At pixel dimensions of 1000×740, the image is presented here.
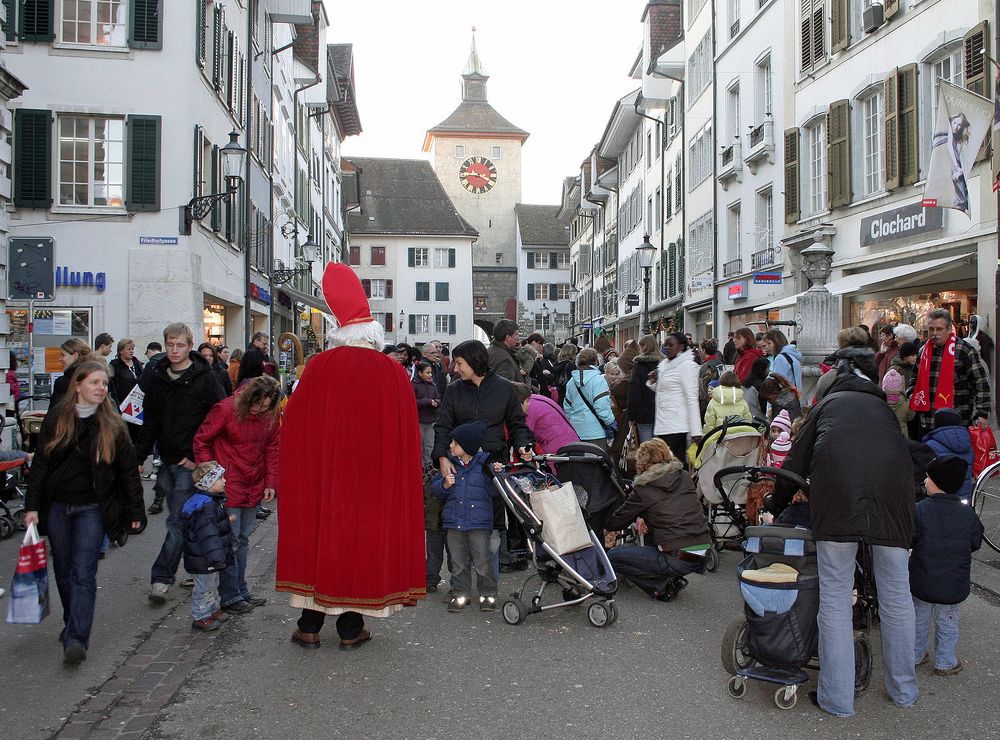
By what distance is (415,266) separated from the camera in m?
74.4

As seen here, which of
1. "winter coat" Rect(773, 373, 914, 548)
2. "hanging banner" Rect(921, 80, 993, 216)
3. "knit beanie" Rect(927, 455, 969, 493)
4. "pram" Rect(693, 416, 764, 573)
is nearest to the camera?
"winter coat" Rect(773, 373, 914, 548)

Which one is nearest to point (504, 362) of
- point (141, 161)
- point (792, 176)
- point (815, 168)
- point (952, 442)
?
point (952, 442)

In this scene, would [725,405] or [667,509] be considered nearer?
[667,509]

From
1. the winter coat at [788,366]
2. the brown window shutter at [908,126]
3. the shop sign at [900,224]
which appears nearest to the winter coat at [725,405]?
the winter coat at [788,366]

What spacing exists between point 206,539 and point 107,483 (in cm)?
77

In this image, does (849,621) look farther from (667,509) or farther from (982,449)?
(982,449)

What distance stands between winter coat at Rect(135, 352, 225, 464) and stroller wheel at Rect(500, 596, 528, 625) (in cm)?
228

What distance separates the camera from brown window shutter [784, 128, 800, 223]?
23.1 meters

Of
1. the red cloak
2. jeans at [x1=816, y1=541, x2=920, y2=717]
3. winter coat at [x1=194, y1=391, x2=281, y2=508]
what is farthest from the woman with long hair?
jeans at [x1=816, y1=541, x2=920, y2=717]

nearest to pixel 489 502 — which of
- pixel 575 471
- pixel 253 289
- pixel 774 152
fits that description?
pixel 575 471

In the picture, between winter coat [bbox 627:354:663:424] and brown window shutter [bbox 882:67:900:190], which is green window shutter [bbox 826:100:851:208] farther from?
winter coat [bbox 627:354:663:424]

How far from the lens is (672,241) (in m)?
38.4

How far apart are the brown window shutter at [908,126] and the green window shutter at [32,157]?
1538cm

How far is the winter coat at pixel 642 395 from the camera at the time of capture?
10938mm
